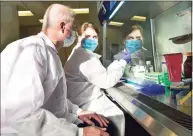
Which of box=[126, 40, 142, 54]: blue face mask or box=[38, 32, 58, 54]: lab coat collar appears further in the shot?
box=[126, 40, 142, 54]: blue face mask

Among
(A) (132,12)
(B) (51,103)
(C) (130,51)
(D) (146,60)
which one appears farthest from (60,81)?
(A) (132,12)

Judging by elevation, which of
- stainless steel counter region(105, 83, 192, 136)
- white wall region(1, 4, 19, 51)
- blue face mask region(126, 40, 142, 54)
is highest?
white wall region(1, 4, 19, 51)

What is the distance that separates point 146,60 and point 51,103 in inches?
47.6

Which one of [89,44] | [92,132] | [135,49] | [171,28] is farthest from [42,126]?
[171,28]

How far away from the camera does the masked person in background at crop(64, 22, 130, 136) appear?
1641mm

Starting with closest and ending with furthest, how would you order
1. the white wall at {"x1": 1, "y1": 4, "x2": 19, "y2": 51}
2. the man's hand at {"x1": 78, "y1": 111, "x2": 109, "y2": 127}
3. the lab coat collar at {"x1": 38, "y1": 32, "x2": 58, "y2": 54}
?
1. the lab coat collar at {"x1": 38, "y1": 32, "x2": 58, "y2": 54}
2. the man's hand at {"x1": 78, "y1": 111, "x2": 109, "y2": 127}
3. the white wall at {"x1": 1, "y1": 4, "x2": 19, "y2": 51}

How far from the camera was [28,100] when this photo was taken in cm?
87

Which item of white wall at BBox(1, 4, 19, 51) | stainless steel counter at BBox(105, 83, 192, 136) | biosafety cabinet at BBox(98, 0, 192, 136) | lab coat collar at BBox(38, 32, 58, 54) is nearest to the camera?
stainless steel counter at BBox(105, 83, 192, 136)

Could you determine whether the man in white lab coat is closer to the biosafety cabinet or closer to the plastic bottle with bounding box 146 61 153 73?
the biosafety cabinet

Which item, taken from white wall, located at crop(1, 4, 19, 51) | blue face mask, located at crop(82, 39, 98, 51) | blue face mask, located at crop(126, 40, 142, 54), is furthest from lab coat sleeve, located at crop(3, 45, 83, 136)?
white wall, located at crop(1, 4, 19, 51)

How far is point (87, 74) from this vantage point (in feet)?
5.36

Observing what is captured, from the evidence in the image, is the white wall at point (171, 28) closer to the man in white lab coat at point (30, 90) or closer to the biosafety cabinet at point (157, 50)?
the biosafety cabinet at point (157, 50)

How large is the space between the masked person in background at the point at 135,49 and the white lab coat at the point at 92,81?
26 centimetres

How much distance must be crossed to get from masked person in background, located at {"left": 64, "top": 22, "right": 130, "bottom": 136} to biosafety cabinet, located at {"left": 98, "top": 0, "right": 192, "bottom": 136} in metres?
0.13
